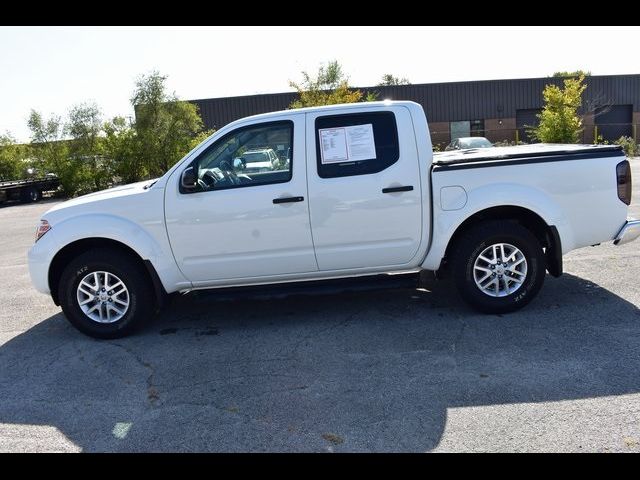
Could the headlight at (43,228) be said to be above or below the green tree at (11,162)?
below

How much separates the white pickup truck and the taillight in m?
0.02

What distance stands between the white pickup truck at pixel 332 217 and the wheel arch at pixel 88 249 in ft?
0.06

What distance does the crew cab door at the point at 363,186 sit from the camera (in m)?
4.96

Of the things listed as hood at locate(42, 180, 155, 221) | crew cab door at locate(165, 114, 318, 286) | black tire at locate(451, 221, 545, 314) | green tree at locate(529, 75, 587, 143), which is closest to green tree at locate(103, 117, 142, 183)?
green tree at locate(529, 75, 587, 143)

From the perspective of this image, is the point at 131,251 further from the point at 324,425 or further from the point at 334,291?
the point at 324,425

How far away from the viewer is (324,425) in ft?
11.2

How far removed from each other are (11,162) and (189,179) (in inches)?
1061

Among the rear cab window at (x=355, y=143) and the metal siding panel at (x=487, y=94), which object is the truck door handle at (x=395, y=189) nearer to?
the rear cab window at (x=355, y=143)

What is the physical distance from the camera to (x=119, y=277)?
5.13 metres

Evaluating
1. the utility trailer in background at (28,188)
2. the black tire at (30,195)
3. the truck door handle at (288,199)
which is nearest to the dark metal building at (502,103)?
the utility trailer in background at (28,188)

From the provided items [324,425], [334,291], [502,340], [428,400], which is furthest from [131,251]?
[502,340]

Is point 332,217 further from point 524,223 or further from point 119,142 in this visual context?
point 119,142

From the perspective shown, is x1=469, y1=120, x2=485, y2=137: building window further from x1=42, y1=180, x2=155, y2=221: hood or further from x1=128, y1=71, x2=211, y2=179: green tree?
x1=42, y1=180, x2=155, y2=221: hood

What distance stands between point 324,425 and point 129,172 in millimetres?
24351
